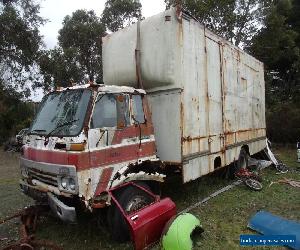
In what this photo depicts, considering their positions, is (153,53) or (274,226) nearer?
(274,226)

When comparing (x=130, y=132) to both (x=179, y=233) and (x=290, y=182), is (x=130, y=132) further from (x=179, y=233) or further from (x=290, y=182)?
(x=290, y=182)

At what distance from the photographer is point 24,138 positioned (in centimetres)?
651

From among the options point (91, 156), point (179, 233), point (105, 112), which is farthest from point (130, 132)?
point (179, 233)

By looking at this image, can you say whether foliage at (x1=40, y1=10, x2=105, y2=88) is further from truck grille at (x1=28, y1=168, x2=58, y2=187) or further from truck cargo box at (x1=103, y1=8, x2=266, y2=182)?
truck grille at (x1=28, y1=168, x2=58, y2=187)

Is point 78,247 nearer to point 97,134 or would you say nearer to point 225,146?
point 97,134

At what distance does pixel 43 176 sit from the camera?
5.86m

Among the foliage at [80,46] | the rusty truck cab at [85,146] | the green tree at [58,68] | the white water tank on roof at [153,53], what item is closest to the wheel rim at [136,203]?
the rusty truck cab at [85,146]

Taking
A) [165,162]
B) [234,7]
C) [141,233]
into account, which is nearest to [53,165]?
[141,233]

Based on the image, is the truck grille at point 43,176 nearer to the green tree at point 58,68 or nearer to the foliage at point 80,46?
the green tree at point 58,68

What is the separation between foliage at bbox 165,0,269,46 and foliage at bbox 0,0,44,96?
868 centimetres

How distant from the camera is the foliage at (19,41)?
21.1m

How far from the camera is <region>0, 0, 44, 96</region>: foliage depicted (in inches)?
830

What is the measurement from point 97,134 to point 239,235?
117 inches

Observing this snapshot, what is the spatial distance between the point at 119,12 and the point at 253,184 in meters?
22.1
